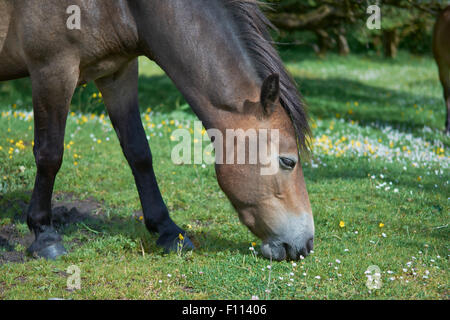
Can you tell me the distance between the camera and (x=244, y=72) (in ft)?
11.4

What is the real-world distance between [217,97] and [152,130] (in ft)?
14.8

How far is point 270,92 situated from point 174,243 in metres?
1.55

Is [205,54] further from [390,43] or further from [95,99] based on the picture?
[390,43]

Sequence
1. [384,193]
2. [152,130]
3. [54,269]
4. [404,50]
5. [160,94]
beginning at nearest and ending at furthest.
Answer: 1. [54,269]
2. [384,193]
3. [152,130]
4. [160,94]
5. [404,50]

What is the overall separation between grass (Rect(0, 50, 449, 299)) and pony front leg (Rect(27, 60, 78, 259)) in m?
0.22

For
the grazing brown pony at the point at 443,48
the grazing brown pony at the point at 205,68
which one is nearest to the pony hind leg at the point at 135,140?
the grazing brown pony at the point at 205,68

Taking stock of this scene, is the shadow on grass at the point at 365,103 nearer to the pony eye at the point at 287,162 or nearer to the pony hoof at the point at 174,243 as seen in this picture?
the pony hoof at the point at 174,243

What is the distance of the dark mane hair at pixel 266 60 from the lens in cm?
350

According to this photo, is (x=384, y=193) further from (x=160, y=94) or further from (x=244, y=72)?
(x=160, y=94)

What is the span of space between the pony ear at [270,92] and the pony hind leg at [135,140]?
1388 mm

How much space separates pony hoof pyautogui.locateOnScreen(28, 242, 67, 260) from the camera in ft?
12.9

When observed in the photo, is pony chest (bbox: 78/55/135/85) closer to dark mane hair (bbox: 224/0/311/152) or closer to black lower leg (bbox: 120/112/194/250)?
black lower leg (bbox: 120/112/194/250)
